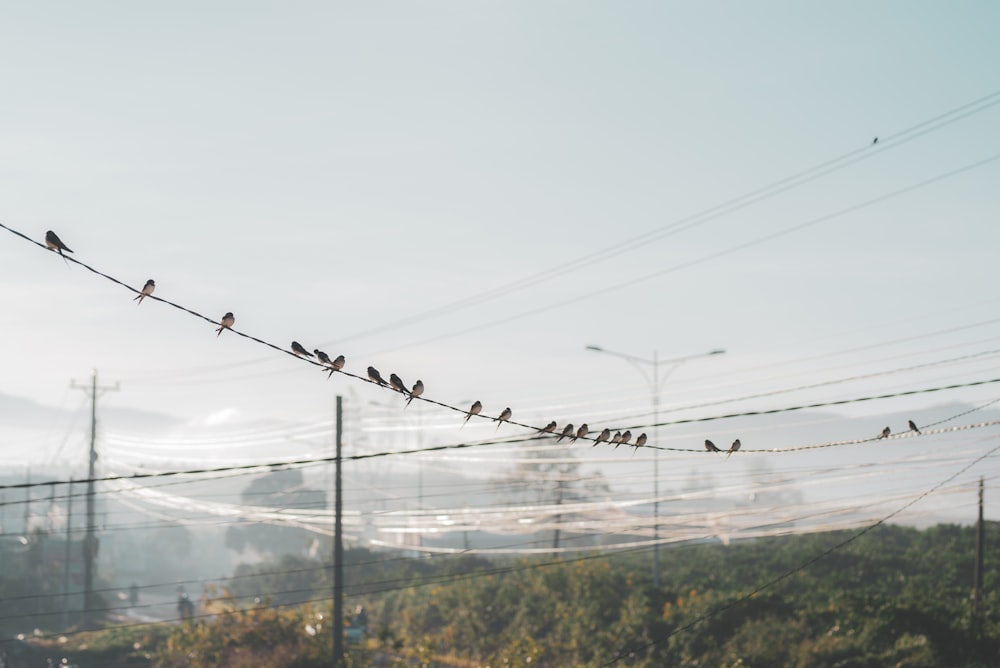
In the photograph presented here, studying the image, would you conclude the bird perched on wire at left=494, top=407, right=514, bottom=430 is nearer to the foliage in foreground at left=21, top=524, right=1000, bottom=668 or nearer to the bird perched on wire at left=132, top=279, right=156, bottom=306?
the bird perched on wire at left=132, top=279, right=156, bottom=306

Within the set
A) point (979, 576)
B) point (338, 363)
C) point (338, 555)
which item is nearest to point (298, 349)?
point (338, 363)

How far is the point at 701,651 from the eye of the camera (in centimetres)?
3947

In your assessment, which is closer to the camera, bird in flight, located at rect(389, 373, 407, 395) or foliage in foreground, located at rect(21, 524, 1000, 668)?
bird in flight, located at rect(389, 373, 407, 395)

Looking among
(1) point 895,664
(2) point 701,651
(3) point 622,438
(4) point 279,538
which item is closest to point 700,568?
(2) point 701,651

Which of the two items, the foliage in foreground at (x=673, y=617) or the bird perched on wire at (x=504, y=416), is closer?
the bird perched on wire at (x=504, y=416)

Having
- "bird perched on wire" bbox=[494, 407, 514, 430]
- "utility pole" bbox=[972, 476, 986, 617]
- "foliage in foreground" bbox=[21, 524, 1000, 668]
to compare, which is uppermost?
"bird perched on wire" bbox=[494, 407, 514, 430]

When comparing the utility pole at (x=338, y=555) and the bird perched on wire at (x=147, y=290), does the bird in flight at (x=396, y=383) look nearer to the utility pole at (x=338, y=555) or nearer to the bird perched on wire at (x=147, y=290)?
the bird perched on wire at (x=147, y=290)

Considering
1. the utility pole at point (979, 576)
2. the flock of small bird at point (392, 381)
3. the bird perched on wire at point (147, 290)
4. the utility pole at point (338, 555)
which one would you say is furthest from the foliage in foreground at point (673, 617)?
the bird perched on wire at point (147, 290)

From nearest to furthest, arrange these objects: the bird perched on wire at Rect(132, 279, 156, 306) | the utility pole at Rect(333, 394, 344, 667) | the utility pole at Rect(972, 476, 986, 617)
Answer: the bird perched on wire at Rect(132, 279, 156, 306) → the utility pole at Rect(333, 394, 344, 667) → the utility pole at Rect(972, 476, 986, 617)

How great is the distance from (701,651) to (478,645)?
14886mm

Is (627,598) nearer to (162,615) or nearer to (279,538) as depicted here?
(162,615)

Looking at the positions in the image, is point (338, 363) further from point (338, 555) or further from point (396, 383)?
point (338, 555)

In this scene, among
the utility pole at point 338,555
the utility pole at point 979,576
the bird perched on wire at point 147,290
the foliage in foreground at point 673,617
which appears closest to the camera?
the bird perched on wire at point 147,290

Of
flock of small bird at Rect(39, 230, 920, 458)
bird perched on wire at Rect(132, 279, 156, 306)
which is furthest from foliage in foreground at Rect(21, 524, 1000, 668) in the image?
bird perched on wire at Rect(132, 279, 156, 306)
